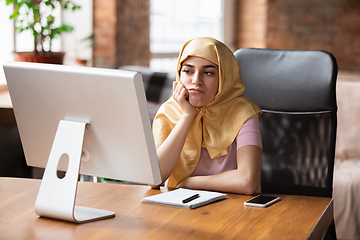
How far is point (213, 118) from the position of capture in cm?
157

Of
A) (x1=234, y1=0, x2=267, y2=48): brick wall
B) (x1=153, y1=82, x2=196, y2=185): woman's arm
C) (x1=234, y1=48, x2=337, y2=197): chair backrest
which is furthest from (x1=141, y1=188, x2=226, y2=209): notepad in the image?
A: (x1=234, y1=0, x2=267, y2=48): brick wall

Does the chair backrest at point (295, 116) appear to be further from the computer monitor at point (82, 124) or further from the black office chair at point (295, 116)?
the computer monitor at point (82, 124)

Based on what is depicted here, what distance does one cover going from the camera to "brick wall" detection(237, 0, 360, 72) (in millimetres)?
4789

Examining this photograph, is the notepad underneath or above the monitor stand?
underneath

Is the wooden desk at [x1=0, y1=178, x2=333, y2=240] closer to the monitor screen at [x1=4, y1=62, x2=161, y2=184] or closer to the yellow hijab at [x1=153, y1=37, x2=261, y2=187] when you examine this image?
the monitor screen at [x1=4, y1=62, x2=161, y2=184]

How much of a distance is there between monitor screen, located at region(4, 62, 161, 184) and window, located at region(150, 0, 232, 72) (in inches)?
121

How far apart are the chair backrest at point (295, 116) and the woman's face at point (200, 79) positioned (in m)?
0.31

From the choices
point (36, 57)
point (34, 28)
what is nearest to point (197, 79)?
point (36, 57)

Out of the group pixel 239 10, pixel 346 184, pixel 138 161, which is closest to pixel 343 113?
pixel 346 184

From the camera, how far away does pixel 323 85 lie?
5.52 ft

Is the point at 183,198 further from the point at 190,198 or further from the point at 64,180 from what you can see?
the point at 64,180

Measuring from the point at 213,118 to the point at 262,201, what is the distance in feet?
1.32

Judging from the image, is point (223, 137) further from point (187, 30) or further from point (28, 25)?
point (187, 30)

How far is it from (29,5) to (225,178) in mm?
1950
